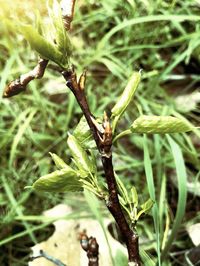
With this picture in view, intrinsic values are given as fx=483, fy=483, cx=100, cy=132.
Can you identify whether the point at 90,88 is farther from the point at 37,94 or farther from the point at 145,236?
the point at 145,236

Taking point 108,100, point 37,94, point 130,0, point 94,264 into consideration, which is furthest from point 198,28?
point 94,264

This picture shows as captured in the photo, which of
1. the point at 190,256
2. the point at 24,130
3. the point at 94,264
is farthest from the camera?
the point at 24,130

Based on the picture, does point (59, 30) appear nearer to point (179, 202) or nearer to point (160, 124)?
point (160, 124)

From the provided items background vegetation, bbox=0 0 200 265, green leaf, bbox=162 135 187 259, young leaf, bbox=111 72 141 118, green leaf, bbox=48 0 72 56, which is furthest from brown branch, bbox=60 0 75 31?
background vegetation, bbox=0 0 200 265

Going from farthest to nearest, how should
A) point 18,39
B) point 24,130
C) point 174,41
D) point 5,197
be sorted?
point 18,39, point 174,41, point 24,130, point 5,197

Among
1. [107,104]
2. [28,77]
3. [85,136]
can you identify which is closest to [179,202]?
[85,136]
